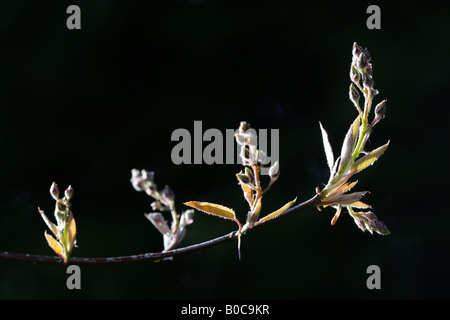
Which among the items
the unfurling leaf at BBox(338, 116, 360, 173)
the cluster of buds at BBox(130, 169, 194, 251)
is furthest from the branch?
the unfurling leaf at BBox(338, 116, 360, 173)

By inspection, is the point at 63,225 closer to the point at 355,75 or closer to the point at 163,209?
the point at 163,209

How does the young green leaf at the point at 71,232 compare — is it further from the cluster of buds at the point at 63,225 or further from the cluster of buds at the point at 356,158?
the cluster of buds at the point at 356,158

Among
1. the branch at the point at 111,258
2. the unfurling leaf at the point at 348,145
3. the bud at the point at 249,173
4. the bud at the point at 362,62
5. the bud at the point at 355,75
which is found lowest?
the branch at the point at 111,258

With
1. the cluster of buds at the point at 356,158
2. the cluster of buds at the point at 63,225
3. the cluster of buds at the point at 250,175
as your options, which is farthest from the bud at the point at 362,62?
the cluster of buds at the point at 63,225

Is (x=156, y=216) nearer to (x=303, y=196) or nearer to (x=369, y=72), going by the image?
(x=369, y=72)

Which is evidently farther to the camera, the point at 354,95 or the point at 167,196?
the point at 354,95

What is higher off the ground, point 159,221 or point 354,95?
point 354,95

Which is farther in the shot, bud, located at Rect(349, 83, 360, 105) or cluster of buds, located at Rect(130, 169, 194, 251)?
bud, located at Rect(349, 83, 360, 105)

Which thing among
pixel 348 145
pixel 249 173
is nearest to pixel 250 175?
pixel 249 173

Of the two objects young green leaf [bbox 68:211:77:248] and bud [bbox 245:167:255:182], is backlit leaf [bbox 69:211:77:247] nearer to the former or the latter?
young green leaf [bbox 68:211:77:248]
